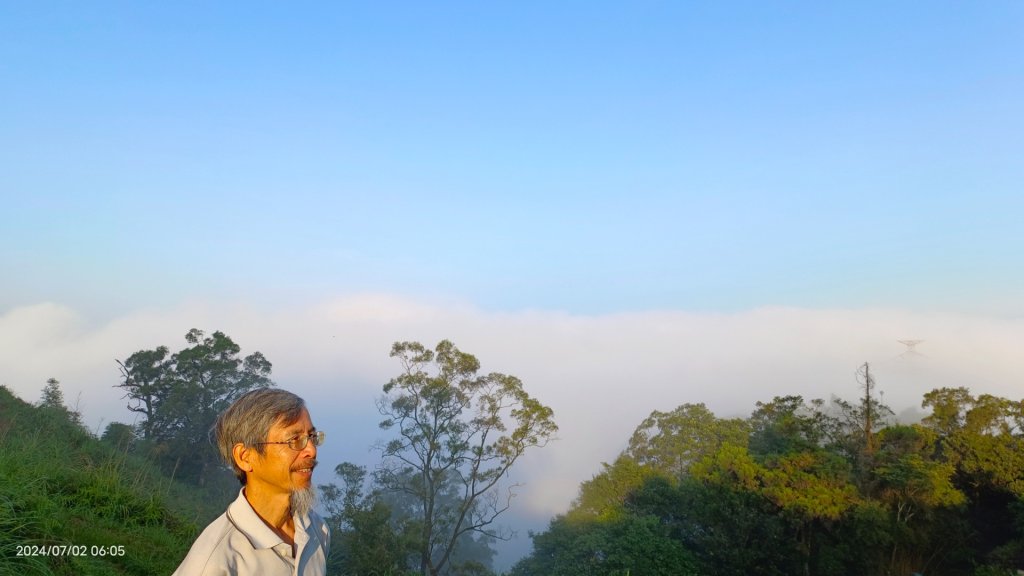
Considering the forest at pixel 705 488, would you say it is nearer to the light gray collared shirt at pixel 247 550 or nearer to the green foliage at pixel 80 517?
the green foliage at pixel 80 517

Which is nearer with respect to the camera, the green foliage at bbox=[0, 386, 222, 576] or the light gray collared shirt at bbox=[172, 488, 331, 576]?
the light gray collared shirt at bbox=[172, 488, 331, 576]

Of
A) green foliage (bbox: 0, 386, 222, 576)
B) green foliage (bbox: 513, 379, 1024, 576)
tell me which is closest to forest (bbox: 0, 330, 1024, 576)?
green foliage (bbox: 513, 379, 1024, 576)

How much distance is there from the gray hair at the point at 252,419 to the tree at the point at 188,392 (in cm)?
2625

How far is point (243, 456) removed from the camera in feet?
7.12

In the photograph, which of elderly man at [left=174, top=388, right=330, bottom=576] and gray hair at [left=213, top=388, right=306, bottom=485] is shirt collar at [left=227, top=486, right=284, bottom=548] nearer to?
elderly man at [left=174, top=388, right=330, bottom=576]

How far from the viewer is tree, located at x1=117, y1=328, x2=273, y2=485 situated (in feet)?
87.7

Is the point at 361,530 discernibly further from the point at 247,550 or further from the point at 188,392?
the point at 247,550

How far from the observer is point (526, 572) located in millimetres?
28750

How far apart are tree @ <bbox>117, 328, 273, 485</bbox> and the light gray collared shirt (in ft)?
86.6

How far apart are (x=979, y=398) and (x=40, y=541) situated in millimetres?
30816
